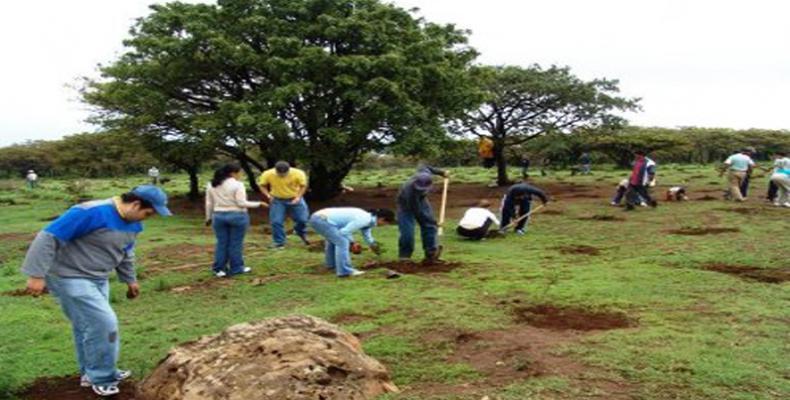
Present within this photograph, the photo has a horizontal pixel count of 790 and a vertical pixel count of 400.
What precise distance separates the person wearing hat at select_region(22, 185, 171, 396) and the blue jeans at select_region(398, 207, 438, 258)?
6.03 metres

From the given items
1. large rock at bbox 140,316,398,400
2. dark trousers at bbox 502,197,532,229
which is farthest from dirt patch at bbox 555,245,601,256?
large rock at bbox 140,316,398,400

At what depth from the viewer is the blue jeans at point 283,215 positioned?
1276 cm

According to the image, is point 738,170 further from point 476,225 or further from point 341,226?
point 341,226

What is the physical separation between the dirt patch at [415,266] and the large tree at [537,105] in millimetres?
16804

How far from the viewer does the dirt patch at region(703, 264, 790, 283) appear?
31.7 ft

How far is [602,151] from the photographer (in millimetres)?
42031

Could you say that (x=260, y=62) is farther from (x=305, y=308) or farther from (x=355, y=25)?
(x=305, y=308)

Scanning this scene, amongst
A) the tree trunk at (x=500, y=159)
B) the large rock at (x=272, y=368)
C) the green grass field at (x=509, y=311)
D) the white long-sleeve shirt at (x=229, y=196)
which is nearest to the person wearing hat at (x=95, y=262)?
the large rock at (x=272, y=368)

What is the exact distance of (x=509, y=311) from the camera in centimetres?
794

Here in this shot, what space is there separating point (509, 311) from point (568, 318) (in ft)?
2.14

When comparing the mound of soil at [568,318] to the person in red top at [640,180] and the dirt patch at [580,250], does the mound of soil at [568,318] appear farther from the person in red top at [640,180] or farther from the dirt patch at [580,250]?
the person in red top at [640,180]

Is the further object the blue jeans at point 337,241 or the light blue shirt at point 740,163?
the light blue shirt at point 740,163

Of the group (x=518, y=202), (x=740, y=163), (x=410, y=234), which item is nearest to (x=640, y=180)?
(x=740, y=163)

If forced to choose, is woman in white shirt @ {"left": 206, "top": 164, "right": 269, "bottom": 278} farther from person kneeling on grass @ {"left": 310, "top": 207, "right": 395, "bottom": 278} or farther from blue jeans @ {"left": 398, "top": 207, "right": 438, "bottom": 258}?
blue jeans @ {"left": 398, "top": 207, "right": 438, "bottom": 258}
